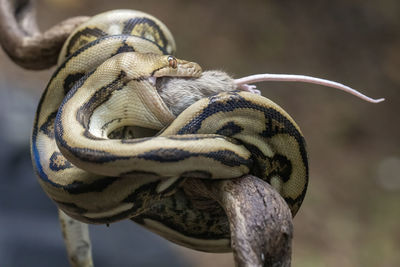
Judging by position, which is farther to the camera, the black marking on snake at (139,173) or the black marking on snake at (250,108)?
the black marking on snake at (250,108)

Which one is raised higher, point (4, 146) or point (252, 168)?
point (252, 168)

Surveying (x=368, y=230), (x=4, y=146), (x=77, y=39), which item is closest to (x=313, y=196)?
(x=368, y=230)

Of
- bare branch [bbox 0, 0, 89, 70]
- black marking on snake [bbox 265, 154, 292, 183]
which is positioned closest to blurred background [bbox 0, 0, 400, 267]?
bare branch [bbox 0, 0, 89, 70]

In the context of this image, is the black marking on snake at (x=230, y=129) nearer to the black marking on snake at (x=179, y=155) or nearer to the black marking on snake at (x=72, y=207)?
the black marking on snake at (x=179, y=155)

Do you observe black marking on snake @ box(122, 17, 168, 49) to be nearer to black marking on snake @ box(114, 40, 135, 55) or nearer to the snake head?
black marking on snake @ box(114, 40, 135, 55)

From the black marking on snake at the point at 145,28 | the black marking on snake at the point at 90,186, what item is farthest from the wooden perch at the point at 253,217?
the black marking on snake at the point at 145,28

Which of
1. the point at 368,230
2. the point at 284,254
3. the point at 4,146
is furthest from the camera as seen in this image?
the point at 368,230

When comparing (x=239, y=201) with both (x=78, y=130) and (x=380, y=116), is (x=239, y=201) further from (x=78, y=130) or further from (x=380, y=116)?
(x=380, y=116)
